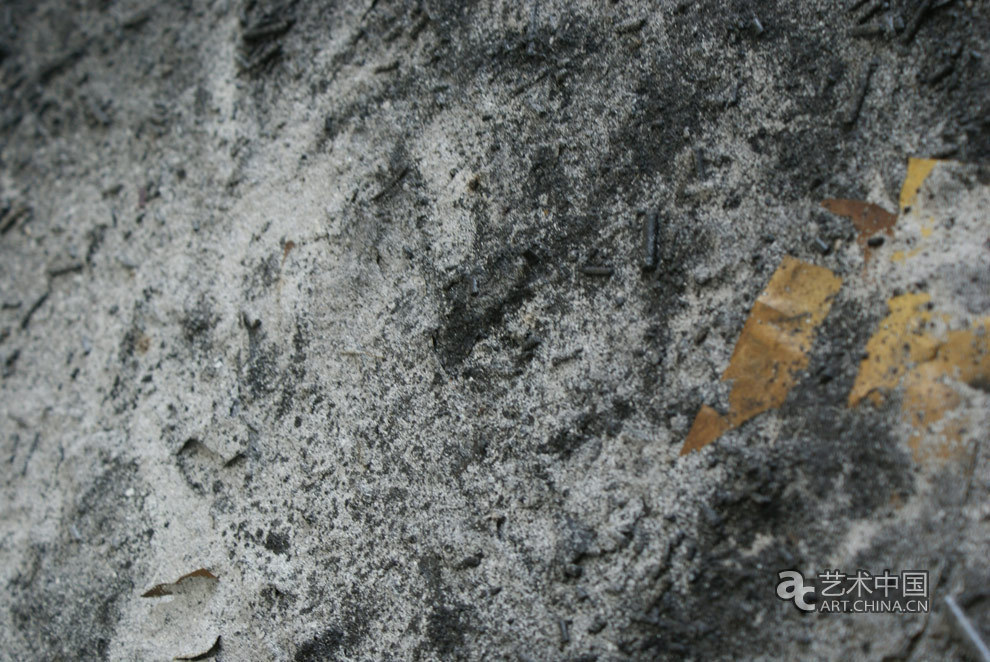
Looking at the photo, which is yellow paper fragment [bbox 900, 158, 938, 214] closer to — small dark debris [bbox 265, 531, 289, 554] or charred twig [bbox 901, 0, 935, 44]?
charred twig [bbox 901, 0, 935, 44]

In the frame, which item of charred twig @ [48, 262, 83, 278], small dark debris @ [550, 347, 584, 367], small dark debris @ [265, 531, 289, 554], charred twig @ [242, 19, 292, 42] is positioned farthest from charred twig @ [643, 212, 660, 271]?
charred twig @ [48, 262, 83, 278]

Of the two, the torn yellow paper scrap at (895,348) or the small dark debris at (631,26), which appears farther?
the small dark debris at (631,26)

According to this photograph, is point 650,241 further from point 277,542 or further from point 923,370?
point 277,542

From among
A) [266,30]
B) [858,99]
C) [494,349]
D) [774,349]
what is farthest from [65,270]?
[858,99]

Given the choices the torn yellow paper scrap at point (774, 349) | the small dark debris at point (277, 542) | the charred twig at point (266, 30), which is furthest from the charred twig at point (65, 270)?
the torn yellow paper scrap at point (774, 349)

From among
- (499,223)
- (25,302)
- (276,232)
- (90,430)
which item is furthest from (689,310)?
(25,302)

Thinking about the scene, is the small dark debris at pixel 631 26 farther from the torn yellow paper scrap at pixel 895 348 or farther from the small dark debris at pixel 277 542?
the small dark debris at pixel 277 542
